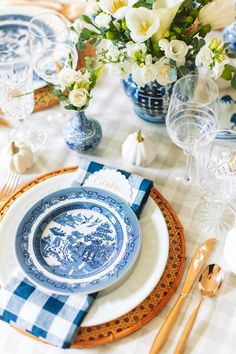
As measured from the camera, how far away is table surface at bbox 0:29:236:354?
0.85m

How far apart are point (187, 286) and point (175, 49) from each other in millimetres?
468

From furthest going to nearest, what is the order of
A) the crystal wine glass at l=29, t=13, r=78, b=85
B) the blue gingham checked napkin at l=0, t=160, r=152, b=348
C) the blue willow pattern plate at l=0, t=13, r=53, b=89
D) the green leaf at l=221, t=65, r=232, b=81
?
1. the blue willow pattern plate at l=0, t=13, r=53, b=89
2. the crystal wine glass at l=29, t=13, r=78, b=85
3. the green leaf at l=221, t=65, r=232, b=81
4. the blue gingham checked napkin at l=0, t=160, r=152, b=348

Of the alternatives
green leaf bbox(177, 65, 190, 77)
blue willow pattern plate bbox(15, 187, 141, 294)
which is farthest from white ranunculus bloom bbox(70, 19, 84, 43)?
blue willow pattern plate bbox(15, 187, 141, 294)

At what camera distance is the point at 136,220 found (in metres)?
0.96

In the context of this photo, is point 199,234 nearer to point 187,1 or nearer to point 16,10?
point 187,1

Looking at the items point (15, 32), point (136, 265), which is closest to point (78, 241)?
point (136, 265)

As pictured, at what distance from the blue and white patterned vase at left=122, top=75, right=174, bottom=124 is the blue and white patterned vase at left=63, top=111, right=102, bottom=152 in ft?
0.37

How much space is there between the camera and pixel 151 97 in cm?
113

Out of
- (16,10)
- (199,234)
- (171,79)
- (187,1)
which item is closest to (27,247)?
(199,234)

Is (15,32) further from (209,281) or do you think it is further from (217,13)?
(209,281)

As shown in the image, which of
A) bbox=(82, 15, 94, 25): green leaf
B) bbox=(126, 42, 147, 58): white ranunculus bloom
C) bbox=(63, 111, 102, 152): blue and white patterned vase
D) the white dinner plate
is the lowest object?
the white dinner plate

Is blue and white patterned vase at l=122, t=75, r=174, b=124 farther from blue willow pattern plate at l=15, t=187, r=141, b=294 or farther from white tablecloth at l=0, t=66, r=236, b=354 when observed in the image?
blue willow pattern plate at l=15, t=187, r=141, b=294

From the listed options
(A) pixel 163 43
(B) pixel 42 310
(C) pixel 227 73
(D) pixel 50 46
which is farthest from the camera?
(D) pixel 50 46

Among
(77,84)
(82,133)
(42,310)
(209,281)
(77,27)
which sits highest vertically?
(77,27)
